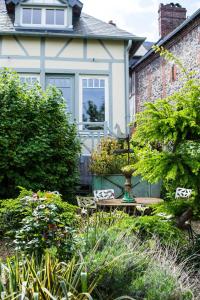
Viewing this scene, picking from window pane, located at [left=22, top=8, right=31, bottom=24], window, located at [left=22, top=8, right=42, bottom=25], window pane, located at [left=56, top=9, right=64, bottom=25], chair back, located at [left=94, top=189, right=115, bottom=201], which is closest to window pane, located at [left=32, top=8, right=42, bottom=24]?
window, located at [left=22, top=8, right=42, bottom=25]

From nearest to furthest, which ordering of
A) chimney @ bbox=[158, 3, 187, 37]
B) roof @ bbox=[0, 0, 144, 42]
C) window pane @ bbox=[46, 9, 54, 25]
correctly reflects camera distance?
roof @ bbox=[0, 0, 144, 42] → window pane @ bbox=[46, 9, 54, 25] → chimney @ bbox=[158, 3, 187, 37]

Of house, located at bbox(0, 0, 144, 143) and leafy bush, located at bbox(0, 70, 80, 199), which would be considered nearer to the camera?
leafy bush, located at bbox(0, 70, 80, 199)

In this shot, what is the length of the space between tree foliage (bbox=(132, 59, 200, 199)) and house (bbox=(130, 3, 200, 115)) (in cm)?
913

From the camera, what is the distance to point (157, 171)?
4121 mm

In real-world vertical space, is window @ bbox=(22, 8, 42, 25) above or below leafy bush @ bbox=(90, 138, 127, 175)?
above

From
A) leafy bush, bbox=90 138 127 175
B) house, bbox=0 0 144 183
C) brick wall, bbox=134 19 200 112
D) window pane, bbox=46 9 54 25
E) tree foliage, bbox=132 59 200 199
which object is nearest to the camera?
tree foliage, bbox=132 59 200 199

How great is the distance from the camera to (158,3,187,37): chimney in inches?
687

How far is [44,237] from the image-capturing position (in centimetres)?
318

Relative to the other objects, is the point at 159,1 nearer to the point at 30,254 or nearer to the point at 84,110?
the point at 84,110

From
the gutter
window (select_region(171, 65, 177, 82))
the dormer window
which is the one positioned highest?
the dormer window

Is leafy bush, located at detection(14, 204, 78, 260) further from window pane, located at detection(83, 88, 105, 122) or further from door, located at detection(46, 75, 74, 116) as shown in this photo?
door, located at detection(46, 75, 74, 116)

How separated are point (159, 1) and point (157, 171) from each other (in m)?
15.6

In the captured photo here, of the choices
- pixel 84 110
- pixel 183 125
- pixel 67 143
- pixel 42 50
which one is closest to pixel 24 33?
pixel 42 50

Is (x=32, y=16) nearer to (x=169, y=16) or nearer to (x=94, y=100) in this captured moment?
(x=94, y=100)
